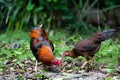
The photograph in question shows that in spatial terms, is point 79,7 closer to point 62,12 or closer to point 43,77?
point 62,12

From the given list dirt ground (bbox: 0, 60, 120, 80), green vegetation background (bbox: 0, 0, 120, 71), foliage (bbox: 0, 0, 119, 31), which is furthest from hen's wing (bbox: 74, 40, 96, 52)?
foliage (bbox: 0, 0, 119, 31)

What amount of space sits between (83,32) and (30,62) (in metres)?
3.59

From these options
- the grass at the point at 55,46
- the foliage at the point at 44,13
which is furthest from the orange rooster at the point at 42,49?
the foliage at the point at 44,13

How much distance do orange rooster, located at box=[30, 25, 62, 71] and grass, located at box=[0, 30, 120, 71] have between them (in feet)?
3.24

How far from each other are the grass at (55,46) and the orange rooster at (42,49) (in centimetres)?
99

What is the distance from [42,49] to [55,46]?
2.34 meters

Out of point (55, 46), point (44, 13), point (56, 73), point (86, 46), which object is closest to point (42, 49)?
point (56, 73)

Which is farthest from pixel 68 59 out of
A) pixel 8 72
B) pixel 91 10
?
pixel 91 10

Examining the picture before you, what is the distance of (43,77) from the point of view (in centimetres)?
636

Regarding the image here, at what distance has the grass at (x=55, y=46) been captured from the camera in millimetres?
7883

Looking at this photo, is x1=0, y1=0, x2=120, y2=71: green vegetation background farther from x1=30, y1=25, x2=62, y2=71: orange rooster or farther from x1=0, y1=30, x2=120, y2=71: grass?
x1=30, y1=25, x2=62, y2=71: orange rooster

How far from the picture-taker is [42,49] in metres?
6.59

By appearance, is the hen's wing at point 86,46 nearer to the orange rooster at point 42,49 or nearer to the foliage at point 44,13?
the orange rooster at point 42,49

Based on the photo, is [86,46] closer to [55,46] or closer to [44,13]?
[55,46]
